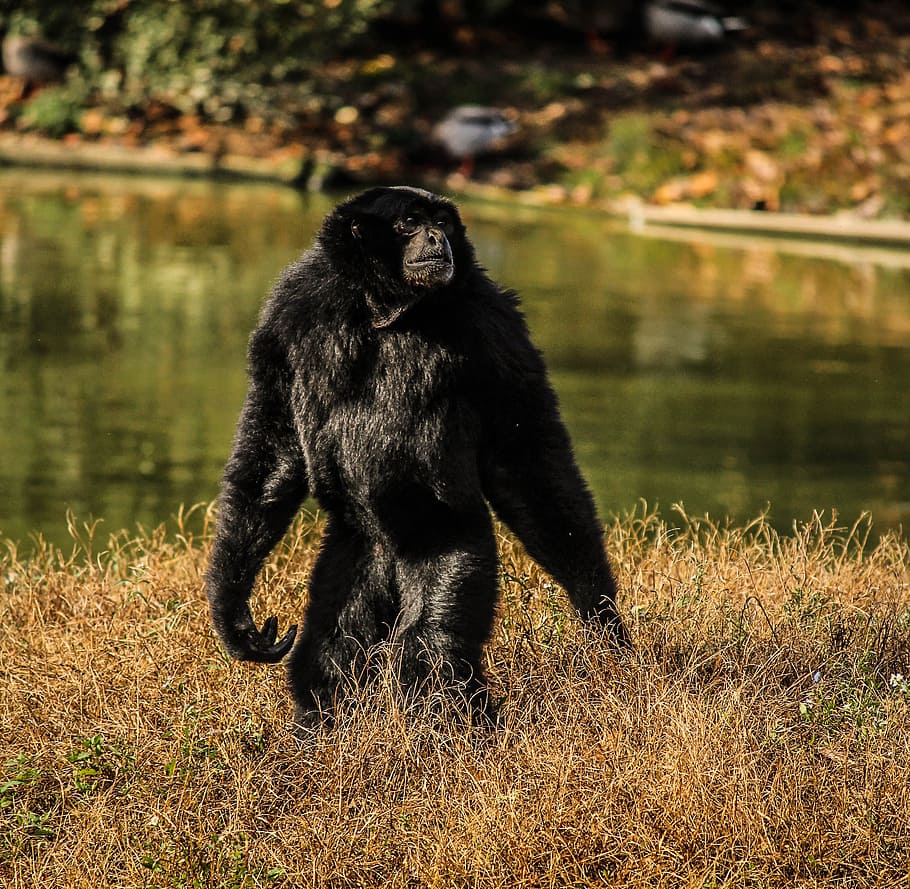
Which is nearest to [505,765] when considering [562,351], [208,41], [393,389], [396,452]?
[396,452]

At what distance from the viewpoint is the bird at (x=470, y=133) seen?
20422mm

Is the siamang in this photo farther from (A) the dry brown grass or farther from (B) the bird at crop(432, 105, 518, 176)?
(B) the bird at crop(432, 105, 518, 176)

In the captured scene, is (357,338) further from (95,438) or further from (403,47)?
(403,47)

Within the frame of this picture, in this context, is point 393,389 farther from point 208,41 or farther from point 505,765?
point 208,41

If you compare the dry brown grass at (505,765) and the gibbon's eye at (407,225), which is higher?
the gibbon's eye at (407,225)

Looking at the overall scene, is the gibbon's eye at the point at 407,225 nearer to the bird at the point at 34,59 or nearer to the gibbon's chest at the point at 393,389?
the gibbon's chest at the point at 393,389

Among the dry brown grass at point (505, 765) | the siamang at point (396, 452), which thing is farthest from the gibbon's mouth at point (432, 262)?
the dry brown grass at point (505, 765)

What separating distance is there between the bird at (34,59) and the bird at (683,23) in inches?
359

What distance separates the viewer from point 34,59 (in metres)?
22.6

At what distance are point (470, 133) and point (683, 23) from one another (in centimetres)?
602

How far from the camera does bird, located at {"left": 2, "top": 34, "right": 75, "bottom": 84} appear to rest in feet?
74.1

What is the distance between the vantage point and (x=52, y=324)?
1209 cm

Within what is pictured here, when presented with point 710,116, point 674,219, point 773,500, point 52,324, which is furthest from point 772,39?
point 773,500

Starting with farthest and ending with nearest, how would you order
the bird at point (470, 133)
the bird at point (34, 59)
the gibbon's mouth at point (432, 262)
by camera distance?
1. the bird at point (34, 59)
2. the bird at point (470, 133)
3. the gibbon's mouth at point (432, 262)
